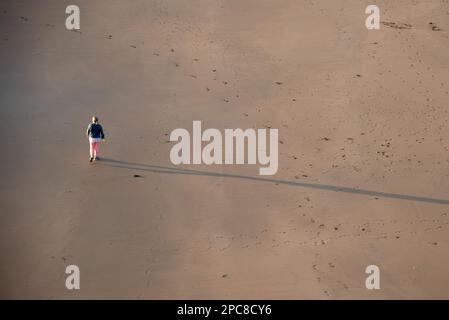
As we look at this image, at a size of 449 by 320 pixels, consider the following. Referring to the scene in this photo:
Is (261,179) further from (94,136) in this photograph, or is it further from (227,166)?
(94,136)

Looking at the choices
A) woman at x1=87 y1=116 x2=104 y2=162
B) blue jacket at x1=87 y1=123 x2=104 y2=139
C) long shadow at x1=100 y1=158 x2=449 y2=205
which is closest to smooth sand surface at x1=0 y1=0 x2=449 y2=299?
long shadow at x1=100 y1=158 x2=449 y2=205

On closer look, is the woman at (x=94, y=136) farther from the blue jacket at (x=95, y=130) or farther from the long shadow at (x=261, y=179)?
the long shadow at (x=261, y=179)

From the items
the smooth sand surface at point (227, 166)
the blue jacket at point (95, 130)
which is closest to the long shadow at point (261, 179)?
the smooth sand surface at point (227, 166)

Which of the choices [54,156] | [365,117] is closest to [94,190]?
[54,156]

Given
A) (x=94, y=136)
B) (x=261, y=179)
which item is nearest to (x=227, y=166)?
(x=261, y=179)

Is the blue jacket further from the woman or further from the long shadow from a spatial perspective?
the long shadow

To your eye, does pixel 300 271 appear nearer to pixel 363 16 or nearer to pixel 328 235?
pixel 328 235
